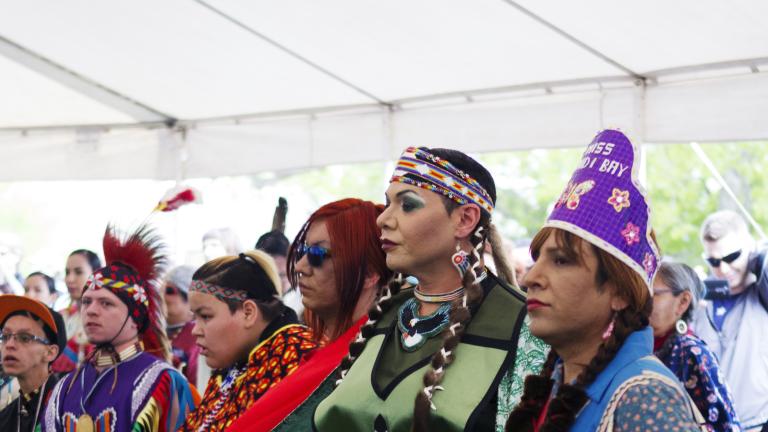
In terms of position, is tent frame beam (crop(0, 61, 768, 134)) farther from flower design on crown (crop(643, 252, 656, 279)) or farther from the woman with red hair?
flower design on crown (crop(643, 252, 656, 279))

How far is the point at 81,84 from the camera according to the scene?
7.34 m

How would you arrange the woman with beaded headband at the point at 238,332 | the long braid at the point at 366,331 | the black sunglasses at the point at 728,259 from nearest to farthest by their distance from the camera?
1. the long braid at the point at 366,331
2. the woman with beaded headband at the point at 238,332
3. the black sunglasses at the point at 728,259

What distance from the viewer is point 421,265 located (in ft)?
Answer: 9.39

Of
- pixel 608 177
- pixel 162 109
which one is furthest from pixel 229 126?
pixel 608 177

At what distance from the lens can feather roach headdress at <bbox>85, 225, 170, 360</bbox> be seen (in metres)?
4.47

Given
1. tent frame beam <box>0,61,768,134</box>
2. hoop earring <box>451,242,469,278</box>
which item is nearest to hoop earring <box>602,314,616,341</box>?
hoop earring <box>451,242,469,278</box>

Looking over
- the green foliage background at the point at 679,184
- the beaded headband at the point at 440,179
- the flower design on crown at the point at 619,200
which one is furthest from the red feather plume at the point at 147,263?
the green foliage background at the point at 679,184

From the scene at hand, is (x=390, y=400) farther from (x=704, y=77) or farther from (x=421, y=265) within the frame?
(x=704, y=77)

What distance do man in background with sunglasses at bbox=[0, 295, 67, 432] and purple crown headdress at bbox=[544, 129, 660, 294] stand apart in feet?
11.1

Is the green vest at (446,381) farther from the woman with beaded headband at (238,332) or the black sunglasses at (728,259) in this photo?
the black sunglasses at (728,259)

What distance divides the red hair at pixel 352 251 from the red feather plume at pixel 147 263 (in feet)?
4.56

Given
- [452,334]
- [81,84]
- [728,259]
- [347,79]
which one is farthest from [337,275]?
[81,84]

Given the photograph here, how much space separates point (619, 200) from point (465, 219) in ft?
2.67

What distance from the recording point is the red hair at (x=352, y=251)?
3399 mm
